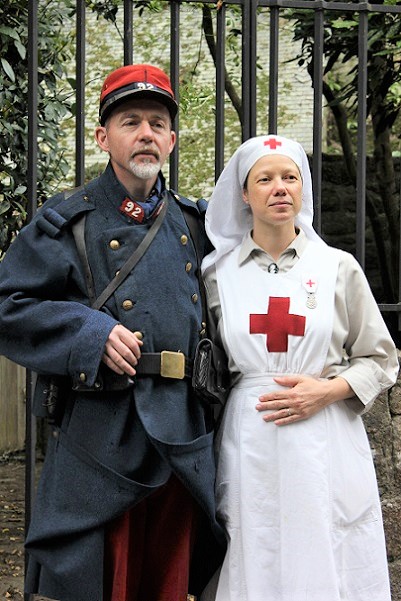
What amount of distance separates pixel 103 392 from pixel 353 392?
0.74 metres

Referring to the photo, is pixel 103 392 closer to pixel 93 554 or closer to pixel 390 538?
pixel 93 554

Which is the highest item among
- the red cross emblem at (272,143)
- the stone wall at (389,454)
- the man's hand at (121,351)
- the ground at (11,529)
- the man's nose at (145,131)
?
the man's nose at (145,131)

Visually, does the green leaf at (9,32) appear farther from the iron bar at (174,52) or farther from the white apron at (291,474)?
the white apron at (291,474)

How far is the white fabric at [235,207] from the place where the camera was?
10.1ft

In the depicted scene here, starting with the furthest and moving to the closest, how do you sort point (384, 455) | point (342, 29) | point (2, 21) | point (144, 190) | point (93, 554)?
point (342, 29) → point (2, 21) → point (384, 455) → point (144, 190) → point (93, 554)

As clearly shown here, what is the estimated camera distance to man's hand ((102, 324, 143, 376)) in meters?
2.77

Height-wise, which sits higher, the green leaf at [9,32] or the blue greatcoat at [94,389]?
the green leaf at [9,32]

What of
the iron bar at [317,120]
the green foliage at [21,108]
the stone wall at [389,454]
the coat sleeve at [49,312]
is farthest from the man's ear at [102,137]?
the green foliage at [21,108]

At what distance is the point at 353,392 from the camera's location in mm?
2984

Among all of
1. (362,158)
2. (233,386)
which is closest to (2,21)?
(362,158)

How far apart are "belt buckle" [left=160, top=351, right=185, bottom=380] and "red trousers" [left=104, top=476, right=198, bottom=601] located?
1.05ft

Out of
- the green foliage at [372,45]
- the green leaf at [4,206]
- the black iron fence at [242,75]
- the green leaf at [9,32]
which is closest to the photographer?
the black iron fence at [242,75]

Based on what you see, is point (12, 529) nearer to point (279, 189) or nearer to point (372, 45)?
point (372, 45)

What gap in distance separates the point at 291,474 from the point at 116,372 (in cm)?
59
